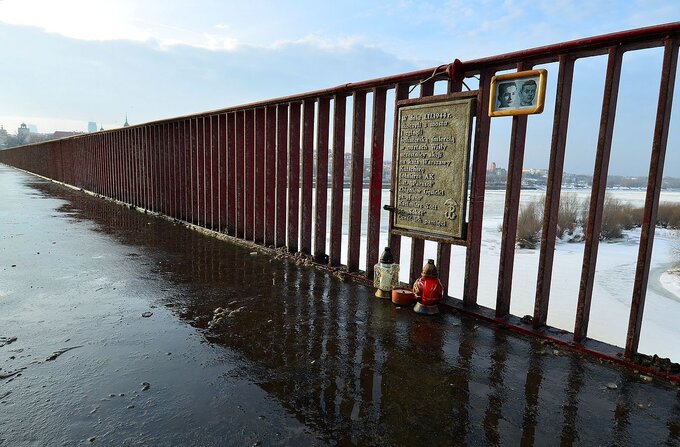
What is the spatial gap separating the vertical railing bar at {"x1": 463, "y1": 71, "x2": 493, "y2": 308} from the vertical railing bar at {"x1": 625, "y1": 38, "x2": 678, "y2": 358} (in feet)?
3.92

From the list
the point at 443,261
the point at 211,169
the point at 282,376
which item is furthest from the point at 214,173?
the point at 282,376

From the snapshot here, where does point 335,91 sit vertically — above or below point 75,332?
above

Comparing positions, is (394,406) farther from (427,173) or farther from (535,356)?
(427,173)

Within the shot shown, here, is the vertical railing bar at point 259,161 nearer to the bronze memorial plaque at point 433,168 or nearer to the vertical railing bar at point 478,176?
the bronze memorial plaque at point 433,168

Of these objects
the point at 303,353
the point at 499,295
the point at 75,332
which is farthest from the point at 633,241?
the point at 75,332

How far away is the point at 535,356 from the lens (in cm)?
297

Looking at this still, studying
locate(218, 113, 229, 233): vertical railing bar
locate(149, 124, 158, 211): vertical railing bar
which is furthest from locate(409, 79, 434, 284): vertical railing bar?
locate(149, 124, 158, 211): vertical railing bar

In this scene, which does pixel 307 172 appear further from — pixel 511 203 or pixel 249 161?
pixel 511 203

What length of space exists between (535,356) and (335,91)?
3846 millimetres

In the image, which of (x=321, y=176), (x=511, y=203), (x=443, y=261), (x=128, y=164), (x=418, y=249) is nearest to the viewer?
(x=511, y=203)

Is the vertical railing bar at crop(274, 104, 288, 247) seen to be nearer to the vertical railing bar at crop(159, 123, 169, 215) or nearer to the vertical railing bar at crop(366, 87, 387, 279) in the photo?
the vertical railing bar at crop(366, 87, 387, 279)

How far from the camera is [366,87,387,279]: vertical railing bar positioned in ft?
15.4

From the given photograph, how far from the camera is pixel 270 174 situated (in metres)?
6.57

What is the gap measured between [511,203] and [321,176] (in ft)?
8.99
